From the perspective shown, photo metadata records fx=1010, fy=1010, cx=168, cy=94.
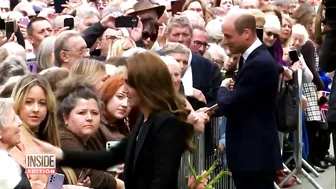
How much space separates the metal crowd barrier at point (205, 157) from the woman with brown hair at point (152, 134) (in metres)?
2.54

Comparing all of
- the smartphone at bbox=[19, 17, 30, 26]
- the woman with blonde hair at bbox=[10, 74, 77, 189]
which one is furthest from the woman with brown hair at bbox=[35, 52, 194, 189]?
the smartphone at bbox=[19, 17, 30, 26]

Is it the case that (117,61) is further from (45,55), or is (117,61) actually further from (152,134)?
(152,134)

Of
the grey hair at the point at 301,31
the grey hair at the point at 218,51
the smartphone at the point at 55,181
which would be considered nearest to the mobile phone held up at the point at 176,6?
the grey hair at the point at 301,31

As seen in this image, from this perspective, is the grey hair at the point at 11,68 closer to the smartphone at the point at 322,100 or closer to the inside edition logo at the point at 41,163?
the inside edition logo at the point at 41,163

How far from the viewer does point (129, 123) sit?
23.2 feet

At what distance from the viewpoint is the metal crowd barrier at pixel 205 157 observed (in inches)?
331

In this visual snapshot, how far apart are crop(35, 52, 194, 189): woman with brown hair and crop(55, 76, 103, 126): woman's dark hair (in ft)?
4.43

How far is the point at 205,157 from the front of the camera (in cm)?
954

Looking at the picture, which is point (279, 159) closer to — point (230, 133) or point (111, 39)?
point (230, 133)

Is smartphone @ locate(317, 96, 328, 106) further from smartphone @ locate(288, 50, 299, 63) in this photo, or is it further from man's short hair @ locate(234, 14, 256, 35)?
man's short hair @ locate(234, 14, 256, 35)

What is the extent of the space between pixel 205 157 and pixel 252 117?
52.3 inches

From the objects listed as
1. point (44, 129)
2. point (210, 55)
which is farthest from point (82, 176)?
point (210, 55)

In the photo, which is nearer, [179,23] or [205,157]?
[205,157]

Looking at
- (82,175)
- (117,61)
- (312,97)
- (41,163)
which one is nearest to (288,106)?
(312,97)
